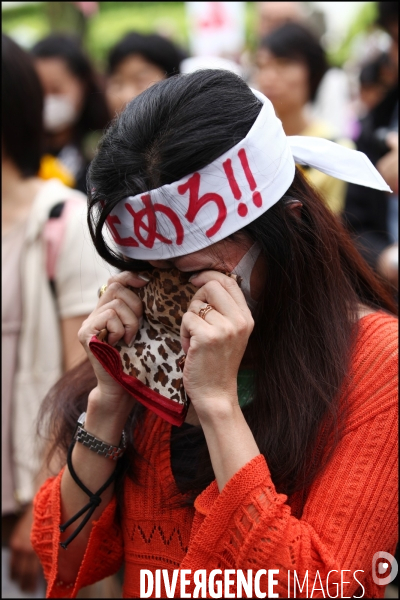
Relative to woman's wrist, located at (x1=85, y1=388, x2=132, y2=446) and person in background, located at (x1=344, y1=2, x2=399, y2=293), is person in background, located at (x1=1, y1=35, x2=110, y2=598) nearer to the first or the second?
woman's wrist, located at (x1=85, y1=388, x2=132, y2=446)

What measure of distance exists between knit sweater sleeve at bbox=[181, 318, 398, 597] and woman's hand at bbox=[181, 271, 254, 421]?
0.58 ft

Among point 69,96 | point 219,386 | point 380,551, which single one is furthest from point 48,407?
point 69,96

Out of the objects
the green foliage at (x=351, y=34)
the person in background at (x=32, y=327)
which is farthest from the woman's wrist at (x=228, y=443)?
the green foliage at (x=351, y=34)

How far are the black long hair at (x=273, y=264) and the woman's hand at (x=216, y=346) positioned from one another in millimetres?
166

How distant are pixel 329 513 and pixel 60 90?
170 inches

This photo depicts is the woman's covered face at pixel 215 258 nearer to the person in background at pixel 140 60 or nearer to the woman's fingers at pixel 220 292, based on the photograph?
the woman's fingers at pixel 220 292

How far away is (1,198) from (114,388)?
1.62 metres

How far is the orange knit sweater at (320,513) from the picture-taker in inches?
67.5

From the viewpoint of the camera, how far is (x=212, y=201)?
1.80 m

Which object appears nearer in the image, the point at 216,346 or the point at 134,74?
the point at 216,346

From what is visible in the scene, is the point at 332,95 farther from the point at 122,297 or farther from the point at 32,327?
the point at 122,297

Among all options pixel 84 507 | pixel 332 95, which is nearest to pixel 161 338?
pixel 84 507

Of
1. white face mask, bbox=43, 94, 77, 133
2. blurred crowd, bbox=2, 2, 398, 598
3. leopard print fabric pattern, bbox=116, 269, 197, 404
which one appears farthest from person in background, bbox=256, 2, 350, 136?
leopard print fabric pattern, bbox=116, 269, 197, 404

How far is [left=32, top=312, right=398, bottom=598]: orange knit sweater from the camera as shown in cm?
171
